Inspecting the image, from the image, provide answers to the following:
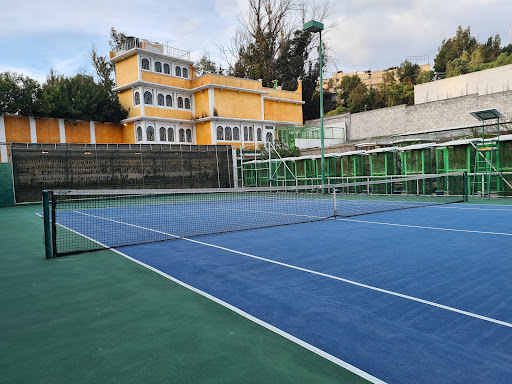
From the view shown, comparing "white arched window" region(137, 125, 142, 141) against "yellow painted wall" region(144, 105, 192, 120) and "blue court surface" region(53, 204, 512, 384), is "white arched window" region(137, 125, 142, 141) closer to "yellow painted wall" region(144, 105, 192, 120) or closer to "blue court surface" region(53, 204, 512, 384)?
"yellow painted wall" region(144, 105, 192, 120)

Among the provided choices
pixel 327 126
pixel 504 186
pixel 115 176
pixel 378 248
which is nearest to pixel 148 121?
pixel 115 176

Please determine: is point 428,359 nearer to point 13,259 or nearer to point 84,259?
point 84,259

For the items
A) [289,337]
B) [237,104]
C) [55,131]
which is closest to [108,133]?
[55,131]

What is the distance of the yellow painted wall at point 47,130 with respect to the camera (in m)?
36.1

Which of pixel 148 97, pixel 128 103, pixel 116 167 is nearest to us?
pixel 116 167

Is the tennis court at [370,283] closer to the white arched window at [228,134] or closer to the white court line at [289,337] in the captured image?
the white court line at [289,337]

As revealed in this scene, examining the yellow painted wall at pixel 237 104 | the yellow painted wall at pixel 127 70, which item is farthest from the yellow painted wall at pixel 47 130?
the yellow painted wall at pixel 237 104

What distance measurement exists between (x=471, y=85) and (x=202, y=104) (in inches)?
1052

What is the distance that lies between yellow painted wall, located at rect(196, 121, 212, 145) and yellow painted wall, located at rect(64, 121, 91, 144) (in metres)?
11.0

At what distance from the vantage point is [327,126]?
144 feet

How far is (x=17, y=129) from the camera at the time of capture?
3475 centimetres

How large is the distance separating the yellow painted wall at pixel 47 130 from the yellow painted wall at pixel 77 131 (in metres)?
0.99

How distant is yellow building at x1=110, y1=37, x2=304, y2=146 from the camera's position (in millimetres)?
39188

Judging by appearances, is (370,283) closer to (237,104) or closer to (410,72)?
(237,104)
